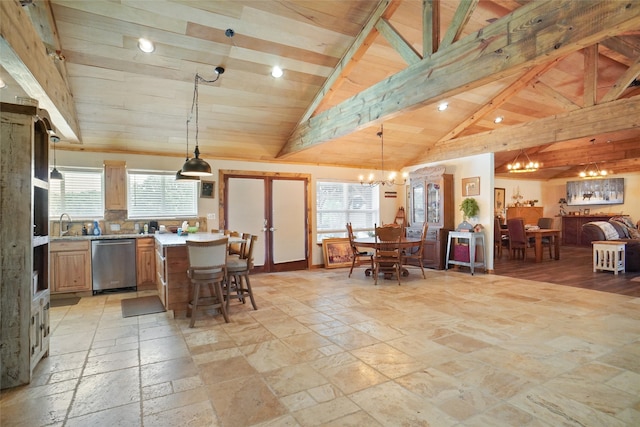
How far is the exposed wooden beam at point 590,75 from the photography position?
16.1 ft

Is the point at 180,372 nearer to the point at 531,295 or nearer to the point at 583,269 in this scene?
the point at 531,295

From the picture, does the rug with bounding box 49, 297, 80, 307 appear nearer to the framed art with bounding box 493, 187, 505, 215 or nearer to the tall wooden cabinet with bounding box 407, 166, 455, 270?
the tall wooden cabinet with bounding box 407, 166, 455, 270

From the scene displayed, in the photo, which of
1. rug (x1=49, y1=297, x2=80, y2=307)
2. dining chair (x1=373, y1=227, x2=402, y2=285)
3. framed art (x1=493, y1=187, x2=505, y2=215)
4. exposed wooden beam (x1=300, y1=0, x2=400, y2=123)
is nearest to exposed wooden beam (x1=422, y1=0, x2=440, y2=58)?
exposed wooden beam (x1=300, y1=0, x2=400, y2=123)

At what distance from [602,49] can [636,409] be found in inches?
217

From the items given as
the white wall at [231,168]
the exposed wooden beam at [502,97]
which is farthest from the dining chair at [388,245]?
the exposed wooden beam at [502,97]

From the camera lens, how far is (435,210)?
7.31 m

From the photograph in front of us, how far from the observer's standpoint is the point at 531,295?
481 centimetres

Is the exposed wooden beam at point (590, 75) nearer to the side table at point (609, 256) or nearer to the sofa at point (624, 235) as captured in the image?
the side table at point (609, 256)

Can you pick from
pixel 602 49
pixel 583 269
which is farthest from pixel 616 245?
pixel 602 49

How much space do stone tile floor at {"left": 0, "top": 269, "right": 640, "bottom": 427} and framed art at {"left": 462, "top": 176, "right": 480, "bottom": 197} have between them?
2.80 meters

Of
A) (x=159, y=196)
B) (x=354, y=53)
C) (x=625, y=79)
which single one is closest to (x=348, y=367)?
(x=354, y=53)

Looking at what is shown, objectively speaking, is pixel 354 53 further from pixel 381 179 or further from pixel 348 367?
pixel 381 179

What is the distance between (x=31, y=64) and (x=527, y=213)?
43.3ft

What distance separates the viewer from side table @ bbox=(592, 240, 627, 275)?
632cm
